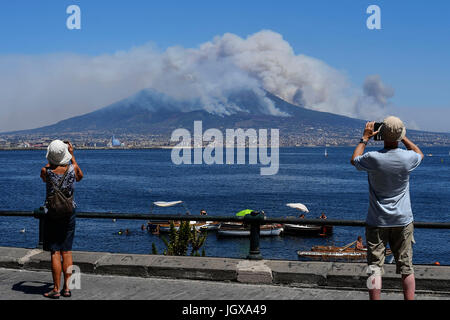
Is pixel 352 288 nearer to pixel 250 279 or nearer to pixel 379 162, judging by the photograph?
pixel 250 279

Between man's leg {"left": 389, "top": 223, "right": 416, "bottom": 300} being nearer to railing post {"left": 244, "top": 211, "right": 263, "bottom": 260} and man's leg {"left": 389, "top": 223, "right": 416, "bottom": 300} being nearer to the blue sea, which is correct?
railing post {"left": 244, "top": 211, "right": 263, "bottom": 260}

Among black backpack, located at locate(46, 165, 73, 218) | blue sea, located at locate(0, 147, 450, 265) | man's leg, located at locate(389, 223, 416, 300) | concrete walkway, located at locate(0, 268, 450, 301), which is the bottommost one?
blue sea, located at locate(0, 147, 450, 265)

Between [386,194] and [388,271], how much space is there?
1.95 meters

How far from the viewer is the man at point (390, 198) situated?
5207 mm

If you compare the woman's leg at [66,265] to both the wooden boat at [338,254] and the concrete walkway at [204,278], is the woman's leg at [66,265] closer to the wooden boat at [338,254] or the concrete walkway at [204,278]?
the concrete walkway at [204,278]

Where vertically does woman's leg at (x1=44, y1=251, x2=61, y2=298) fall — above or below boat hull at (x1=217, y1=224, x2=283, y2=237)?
above

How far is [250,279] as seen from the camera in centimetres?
709

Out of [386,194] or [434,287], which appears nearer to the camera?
[386,194]

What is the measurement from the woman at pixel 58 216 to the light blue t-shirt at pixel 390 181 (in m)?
3.19

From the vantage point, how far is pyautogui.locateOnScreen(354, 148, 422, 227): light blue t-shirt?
520cm

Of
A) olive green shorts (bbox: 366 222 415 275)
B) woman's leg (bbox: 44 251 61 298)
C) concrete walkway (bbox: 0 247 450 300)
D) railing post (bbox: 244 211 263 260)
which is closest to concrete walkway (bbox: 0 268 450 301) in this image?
concrete walkway (bbox: 0 247 450 300)

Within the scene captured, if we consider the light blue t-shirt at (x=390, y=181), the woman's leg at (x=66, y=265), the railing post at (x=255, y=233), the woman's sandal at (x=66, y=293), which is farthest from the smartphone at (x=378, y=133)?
the woman's sandal at (x=66, y=293)
